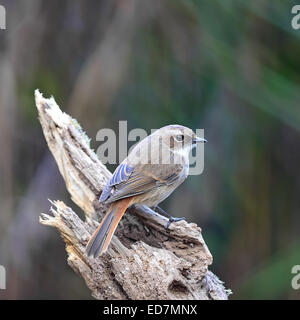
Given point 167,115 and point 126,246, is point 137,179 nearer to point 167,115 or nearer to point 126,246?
point 126,246

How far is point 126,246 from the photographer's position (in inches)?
169

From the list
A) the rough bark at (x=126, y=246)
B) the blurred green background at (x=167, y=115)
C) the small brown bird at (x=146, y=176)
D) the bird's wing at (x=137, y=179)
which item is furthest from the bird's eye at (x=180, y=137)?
the blurred green background at (x=167, y=115)

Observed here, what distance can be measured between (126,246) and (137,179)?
613mm

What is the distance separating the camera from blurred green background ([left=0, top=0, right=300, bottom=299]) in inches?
270

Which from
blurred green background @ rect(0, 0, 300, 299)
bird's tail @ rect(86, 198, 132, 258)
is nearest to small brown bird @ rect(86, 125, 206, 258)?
bird's tail @ rect(86, 198, 132, 258)

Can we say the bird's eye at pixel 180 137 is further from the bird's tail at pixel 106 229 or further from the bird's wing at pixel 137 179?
the bird's tail at pixel 106 229

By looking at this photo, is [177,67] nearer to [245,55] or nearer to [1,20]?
[245,55]

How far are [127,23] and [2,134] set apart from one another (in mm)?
2097

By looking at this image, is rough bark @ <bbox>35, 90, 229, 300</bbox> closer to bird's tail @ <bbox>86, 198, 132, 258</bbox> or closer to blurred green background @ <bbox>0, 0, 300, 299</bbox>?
bird's tail @ <bbox>86, 198, 132, 258</bbox>

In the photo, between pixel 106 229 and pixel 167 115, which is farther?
pixel 167 115

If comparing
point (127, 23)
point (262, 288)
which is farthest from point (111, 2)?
point (262, 288)

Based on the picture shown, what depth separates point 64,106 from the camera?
7.09 metres

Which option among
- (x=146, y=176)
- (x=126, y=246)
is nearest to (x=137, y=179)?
(x=146, y=176)

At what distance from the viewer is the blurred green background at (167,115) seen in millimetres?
6855
